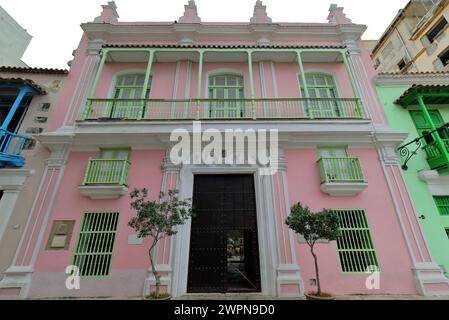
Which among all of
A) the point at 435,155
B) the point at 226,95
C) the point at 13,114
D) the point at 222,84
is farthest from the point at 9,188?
the point at 435,155

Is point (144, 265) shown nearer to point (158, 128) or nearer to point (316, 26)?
point (158, 128)

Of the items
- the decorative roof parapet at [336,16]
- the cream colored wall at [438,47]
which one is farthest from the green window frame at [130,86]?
the cream colored wall at [438,47]

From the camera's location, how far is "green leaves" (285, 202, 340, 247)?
475 centimetres

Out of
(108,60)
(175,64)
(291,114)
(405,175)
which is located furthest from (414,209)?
(108,60)

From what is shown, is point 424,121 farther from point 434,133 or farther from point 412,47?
point 412,47

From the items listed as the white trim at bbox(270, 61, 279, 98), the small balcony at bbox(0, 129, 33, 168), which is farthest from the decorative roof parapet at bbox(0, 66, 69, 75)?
the white trim at bbox(270, 61, 279, 98)

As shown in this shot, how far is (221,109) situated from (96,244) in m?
5.83

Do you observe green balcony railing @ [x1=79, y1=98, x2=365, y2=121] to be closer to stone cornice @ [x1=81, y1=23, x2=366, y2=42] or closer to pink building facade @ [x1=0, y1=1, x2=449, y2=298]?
pink building facade @ [x1=0, y1=1, x2=449, y2=298]

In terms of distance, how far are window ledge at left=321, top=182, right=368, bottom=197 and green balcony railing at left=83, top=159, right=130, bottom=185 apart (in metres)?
6.14

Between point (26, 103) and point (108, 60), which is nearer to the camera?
point (26, 103)

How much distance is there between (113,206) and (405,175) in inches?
365

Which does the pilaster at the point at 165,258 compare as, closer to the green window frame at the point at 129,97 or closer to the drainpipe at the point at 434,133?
the green window frame at the point at 129,97

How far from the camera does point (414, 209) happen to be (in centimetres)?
624

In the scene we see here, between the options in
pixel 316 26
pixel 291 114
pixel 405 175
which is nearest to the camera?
pixel 405 175
